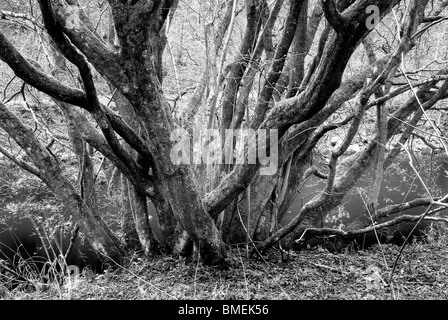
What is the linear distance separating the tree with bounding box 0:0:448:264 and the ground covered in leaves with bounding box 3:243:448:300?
0.24 metres

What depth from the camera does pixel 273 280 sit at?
3.25 m

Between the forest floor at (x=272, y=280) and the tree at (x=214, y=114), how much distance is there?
249 millimetres

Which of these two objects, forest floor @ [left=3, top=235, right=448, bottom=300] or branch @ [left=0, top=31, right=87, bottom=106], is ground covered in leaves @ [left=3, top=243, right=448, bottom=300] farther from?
branch @ [left=0, top=31, right=87, bottom=106]

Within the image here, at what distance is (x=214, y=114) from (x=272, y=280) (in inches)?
73.8

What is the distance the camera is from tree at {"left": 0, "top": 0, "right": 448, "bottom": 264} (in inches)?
97.3

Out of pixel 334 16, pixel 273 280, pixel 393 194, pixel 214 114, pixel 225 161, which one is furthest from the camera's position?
pixel 393 194

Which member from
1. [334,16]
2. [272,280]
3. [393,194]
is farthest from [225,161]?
[393,194]

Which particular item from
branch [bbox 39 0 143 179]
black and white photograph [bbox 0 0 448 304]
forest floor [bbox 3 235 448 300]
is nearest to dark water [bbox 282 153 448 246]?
black and white photograph [bbox 0 0 448 304]

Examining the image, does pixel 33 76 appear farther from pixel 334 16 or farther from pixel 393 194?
pixel 393 194

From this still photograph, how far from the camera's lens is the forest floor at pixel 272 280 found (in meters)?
2.86

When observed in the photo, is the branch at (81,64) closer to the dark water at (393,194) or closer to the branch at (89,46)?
the branch at (89,46)

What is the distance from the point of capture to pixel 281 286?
313cm
